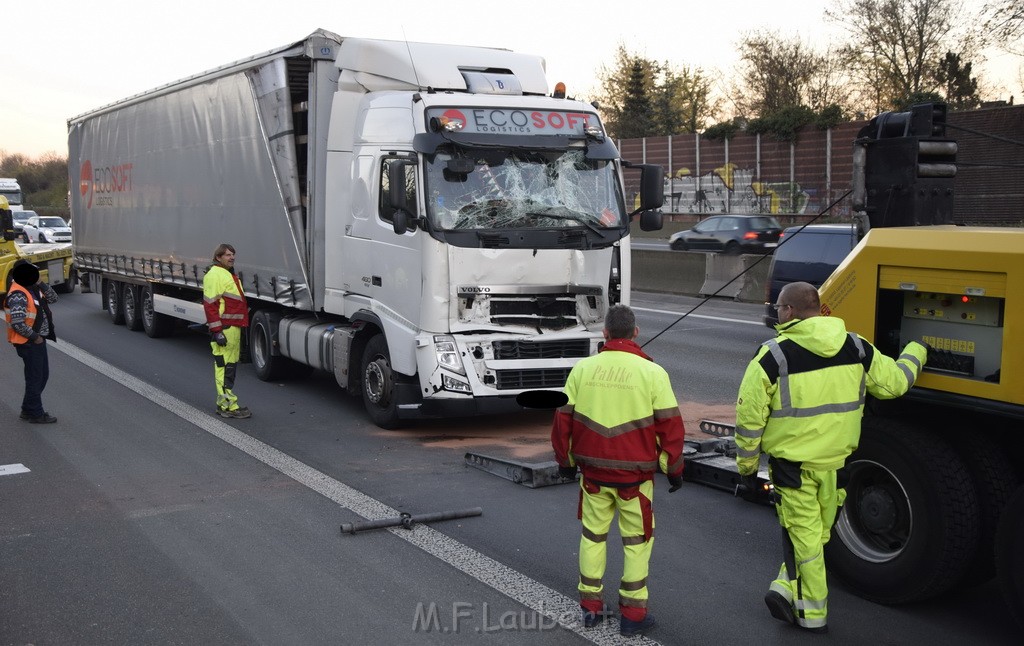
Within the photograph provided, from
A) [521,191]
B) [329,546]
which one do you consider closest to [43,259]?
[521,191]

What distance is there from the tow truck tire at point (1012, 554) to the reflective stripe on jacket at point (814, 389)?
2.38ft

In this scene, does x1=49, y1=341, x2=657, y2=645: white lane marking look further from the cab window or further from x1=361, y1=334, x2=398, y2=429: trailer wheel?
the cab window

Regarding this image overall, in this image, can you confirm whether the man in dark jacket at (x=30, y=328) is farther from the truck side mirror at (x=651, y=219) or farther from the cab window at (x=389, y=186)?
the truck side mirror at (x=651, y=219)

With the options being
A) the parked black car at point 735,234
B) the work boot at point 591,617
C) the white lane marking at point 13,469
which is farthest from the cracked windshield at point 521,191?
the parked black car at point 735,234

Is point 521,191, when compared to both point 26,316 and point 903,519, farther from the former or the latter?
point 26,316

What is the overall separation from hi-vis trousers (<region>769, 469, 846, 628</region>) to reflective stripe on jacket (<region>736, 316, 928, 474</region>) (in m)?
0.12

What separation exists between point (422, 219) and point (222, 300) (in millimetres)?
2842

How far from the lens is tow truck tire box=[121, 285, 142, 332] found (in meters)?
17.3

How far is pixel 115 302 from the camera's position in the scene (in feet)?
60.2

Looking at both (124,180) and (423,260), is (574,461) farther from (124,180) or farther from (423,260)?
(124,180)

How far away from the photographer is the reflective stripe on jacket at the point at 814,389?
4.84 m

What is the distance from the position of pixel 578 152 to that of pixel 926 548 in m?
5.45

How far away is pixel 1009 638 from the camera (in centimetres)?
488

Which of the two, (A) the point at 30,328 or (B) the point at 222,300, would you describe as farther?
(B) the point at 222,300
